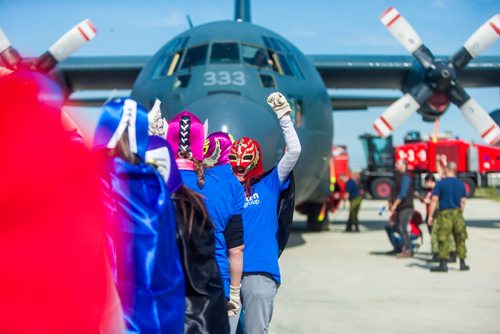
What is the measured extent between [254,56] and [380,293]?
367 cm

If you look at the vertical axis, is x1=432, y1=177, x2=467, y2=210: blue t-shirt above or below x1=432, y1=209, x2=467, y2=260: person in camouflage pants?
above

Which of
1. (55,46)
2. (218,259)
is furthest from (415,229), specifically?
(218,259)

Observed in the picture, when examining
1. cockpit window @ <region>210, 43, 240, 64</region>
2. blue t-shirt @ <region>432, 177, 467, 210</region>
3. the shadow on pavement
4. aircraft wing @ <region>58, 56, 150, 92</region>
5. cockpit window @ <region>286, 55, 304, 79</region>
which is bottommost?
the shadow on pavement

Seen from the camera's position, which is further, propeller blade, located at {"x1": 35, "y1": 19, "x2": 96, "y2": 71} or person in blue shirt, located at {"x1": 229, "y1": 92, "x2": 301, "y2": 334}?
propeller blade, located at {"x1": 35, "y1": 19, "x2": 96, "y2": 71}

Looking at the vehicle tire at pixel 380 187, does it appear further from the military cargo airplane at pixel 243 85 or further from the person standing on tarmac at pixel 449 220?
the person standing on tarmac at pixel 449 220

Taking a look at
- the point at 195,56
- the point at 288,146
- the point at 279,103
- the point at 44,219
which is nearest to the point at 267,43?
the point at 195,56

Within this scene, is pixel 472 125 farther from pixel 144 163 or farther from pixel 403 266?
pixel 144 163

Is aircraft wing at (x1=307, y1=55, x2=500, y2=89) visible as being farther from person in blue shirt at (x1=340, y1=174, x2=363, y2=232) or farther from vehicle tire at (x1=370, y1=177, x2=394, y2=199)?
vehicle tire at (x1=370, y1=177, x2=394, y2=199)

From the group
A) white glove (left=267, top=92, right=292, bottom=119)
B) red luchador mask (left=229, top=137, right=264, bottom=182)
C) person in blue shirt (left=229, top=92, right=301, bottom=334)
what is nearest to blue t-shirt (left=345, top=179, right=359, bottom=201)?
person in blue shirt (left=229, top=92, right=301, bottom=334)

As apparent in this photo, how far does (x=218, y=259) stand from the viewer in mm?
3391

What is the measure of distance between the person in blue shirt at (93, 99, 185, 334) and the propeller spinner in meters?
11.4

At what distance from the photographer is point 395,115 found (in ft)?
44.6

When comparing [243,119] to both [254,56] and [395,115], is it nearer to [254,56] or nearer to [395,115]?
[254,56]

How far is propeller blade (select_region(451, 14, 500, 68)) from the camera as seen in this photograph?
13711mm
